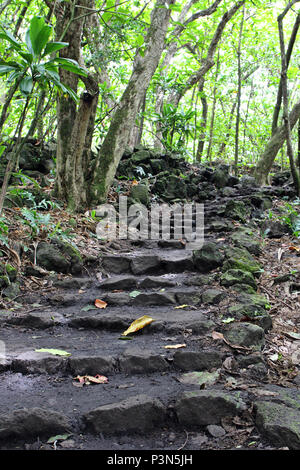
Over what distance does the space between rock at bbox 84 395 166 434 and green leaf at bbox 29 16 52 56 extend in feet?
8.87

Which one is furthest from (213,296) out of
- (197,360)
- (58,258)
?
(58,258)

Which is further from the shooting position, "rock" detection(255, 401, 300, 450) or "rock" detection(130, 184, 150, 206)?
"rock" detection(130, 184, 150, 206)

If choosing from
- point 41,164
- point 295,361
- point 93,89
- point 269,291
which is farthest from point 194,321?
point 41,164

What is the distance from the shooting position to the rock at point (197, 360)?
2436 millimetres

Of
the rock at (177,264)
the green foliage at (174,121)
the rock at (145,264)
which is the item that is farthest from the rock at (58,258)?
the green foliage at (174,121)

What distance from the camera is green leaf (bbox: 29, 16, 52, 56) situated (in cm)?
305

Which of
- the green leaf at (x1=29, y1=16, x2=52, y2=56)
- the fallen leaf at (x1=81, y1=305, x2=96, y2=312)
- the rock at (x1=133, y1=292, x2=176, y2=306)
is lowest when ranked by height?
the fallen leaf at (x1=81, y1=305, x2=96, y2=312)

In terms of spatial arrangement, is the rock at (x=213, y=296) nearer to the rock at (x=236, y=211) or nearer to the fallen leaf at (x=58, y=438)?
the fallen leaf at (x=58, y=438)

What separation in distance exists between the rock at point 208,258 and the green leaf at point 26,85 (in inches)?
90.5

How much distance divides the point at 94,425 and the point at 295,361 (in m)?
1.38

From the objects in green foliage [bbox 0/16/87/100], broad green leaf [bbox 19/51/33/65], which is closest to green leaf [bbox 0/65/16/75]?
green foliage [bbox 0/16/87/100]

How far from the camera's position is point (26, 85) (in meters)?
2.97

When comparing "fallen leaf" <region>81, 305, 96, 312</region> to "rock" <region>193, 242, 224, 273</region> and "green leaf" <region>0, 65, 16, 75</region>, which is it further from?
"green leaf" <region>0, 65, 16, 75</region>
